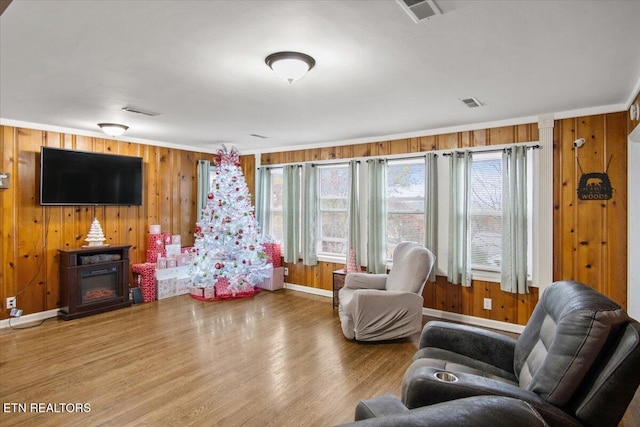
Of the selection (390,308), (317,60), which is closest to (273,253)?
(390,308)

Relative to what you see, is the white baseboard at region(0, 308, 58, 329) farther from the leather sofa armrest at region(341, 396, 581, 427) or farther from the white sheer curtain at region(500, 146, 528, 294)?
the white sheer curtain at region(500, 146, 528, 294)

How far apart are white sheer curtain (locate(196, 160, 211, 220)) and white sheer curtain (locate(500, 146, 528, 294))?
476 cm

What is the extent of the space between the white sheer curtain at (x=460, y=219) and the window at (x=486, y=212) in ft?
0.29

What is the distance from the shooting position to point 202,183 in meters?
6.37

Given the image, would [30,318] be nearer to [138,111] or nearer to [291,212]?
[138,111]

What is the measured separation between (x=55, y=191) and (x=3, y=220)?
0.62 meters

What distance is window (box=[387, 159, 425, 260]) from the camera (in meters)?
4.88

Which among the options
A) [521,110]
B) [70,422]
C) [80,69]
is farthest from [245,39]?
[521,110]

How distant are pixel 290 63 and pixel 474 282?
3461 mm

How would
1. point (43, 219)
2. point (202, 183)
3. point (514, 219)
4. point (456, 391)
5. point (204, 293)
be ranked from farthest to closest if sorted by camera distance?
point (202, 183) → point (204, 293) → point (43, 219) → point (514, 219) → point (456, 391)

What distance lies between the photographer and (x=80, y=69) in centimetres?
270

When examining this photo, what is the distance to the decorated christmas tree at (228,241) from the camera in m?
5.59

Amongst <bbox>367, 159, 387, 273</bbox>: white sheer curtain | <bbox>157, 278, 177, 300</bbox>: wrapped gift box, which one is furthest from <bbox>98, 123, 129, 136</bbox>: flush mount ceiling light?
<bbox>367, 159, 387, 273</bbox>: white sheer curtain

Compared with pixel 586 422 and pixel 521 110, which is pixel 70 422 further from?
pixel 521 110
